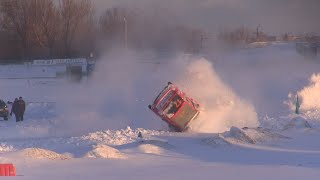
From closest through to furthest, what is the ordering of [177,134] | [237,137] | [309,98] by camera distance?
[237,137]
[177,134]
[309,98]

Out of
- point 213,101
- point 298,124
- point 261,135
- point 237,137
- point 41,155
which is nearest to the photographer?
point 41,155

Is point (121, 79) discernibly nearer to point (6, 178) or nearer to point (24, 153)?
point (24, 153)

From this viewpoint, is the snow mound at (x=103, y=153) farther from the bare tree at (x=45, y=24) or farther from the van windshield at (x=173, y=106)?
the bare tree at (x=45, y=24)

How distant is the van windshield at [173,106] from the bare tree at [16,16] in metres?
53.0

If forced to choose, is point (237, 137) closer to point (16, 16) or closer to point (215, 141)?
point (215, 141)

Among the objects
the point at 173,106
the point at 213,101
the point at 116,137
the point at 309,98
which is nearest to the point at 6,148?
the point at 116,137

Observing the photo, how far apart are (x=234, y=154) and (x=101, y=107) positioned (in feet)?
43.2

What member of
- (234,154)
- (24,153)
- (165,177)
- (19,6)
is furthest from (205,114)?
(19,6)

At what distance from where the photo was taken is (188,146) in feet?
54.0

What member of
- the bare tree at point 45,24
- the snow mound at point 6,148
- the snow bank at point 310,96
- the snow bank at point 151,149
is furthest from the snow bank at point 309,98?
the bare tree at point 45,24

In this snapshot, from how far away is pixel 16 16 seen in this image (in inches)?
2884

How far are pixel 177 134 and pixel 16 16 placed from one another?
191 feet

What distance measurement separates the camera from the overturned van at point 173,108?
1955cm

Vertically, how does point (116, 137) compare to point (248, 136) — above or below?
below
